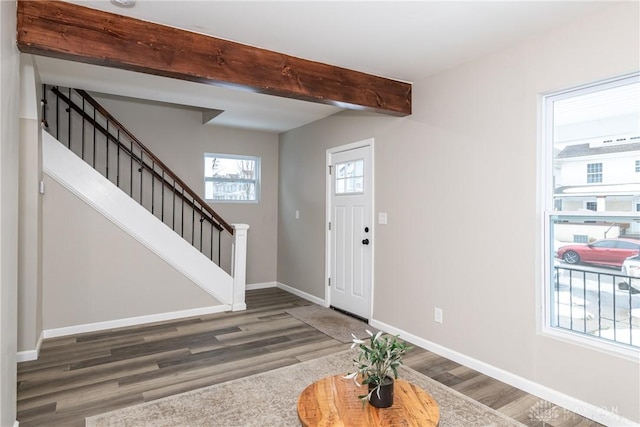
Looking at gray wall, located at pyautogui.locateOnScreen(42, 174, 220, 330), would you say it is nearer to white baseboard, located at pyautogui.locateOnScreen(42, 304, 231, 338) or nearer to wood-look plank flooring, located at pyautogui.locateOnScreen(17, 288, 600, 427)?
white baseboard, located at pyautogui.locateOnScreen(42, 304, 231, 338)

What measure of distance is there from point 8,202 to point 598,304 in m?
3.64

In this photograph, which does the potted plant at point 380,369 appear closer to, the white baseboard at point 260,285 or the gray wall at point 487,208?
the gray wall at point 487,208

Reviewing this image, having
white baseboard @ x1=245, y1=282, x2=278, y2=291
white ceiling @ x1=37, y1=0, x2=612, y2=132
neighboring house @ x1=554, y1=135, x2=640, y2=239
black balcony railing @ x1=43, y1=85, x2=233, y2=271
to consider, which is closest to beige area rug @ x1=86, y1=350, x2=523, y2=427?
neighboring house @ x1=554, y1=135, x2=640, y2=239

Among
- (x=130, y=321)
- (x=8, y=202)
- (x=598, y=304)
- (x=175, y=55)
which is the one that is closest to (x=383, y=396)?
(x=598, y=304)

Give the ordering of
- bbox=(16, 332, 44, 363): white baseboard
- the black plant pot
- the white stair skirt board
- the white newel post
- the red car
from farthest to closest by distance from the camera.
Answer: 1. the white newel post
2. the white stair skirt board
3. bbox=(16, 332, 44, 363): white baseboard
4. the red car
5. the black plant pot

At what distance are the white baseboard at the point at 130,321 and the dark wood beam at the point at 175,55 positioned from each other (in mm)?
2812

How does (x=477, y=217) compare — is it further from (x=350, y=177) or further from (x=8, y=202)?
(x=8, y=202)

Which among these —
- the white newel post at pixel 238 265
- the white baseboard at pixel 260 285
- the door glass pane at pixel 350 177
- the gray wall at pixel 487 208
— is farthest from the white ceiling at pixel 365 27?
the white baseboard at pixel 260 285

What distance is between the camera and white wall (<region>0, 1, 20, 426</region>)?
1.87m

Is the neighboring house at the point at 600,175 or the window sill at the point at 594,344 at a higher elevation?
the neighboring house at the point at 600,175

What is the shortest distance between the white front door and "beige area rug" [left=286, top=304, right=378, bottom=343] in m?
0.16

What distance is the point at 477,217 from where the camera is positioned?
10.1 feet

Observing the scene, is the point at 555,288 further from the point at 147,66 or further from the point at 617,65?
the point at 147,66

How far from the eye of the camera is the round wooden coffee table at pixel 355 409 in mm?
1585
